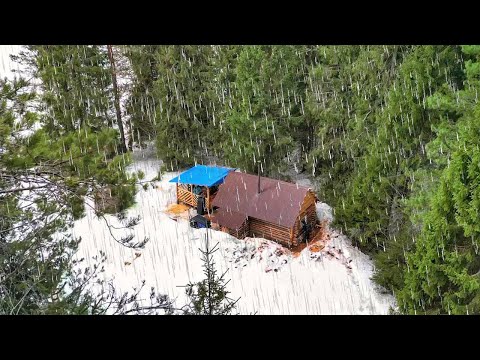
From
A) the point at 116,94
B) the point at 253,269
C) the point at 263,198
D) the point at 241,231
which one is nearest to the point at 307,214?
the point at 263,198

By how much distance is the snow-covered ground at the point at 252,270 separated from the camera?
13.2 metres

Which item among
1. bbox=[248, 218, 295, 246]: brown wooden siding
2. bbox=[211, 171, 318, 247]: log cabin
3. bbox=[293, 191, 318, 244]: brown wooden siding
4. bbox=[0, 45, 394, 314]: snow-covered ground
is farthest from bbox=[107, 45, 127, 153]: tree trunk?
bbox=[293, 191, 318, 244]: brown wooden siding

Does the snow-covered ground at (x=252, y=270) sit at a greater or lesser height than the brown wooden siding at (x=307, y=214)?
lesser

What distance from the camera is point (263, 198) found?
1817 centimetres

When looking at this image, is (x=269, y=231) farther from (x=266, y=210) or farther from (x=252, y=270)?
(x=252, y=270)

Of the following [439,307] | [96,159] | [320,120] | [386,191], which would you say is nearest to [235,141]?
[320,120]

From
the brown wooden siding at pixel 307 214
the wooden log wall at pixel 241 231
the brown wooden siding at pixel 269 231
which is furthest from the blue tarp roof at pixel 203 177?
the brown wooden siding at pixel 307 214

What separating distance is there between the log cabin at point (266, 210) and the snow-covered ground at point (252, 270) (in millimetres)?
620

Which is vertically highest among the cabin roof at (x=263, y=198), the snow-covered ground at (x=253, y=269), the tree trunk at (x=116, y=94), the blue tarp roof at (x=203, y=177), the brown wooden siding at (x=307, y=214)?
the tree trunk at (x=116, y=94)

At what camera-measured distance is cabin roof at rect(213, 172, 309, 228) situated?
17172 mm

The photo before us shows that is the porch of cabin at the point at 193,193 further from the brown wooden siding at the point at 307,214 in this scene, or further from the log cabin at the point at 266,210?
the brown wooden siding at the point at 307,214

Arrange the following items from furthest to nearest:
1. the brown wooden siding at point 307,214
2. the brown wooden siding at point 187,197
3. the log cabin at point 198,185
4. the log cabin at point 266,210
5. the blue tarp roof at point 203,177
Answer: the brown wooden siding at point 187,197
the log cabin at point 198,185
the blue tarp roof at point 203,177
the log cabin at point 266,210
the brown wooden siding at point 307,214

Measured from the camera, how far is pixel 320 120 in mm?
21109

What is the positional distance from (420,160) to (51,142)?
35.5 feet
